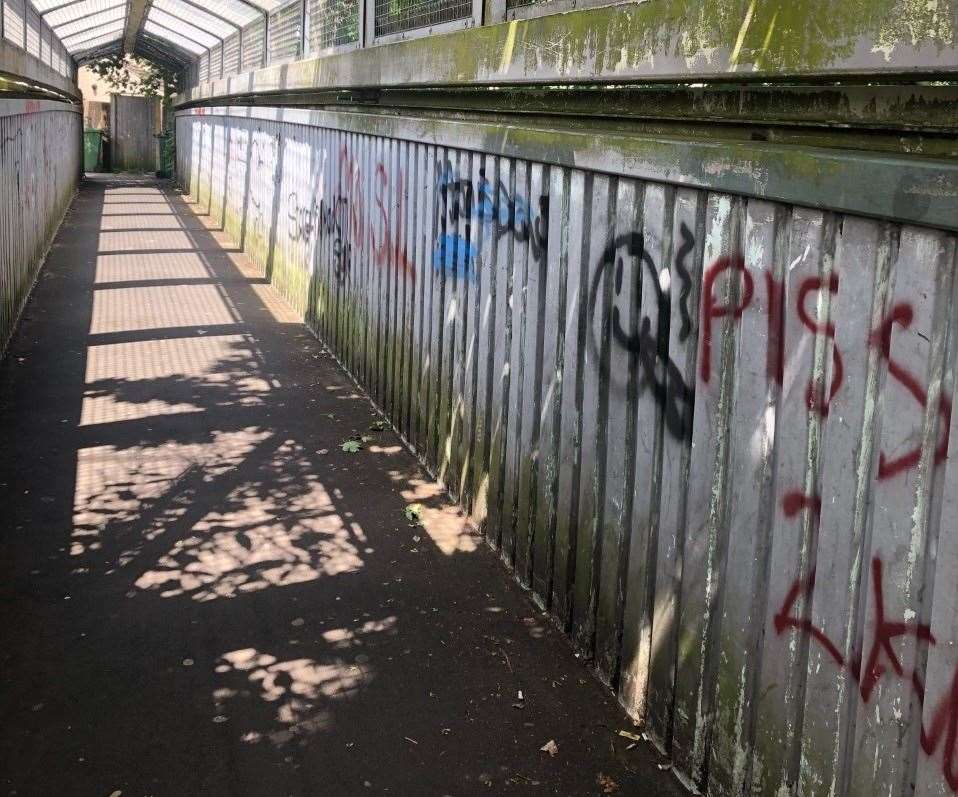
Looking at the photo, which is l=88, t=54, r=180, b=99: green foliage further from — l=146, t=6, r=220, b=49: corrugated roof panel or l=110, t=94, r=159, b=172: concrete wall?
l=146, t=6, r=220, b=49: corrugated roof panel

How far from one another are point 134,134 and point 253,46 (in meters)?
26.8

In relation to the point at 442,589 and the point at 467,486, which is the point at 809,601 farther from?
the point at 467,486

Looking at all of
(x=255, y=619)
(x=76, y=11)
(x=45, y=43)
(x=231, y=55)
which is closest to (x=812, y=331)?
(x=255, y=619)

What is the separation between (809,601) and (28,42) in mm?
14632

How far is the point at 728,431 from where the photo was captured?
363 cm

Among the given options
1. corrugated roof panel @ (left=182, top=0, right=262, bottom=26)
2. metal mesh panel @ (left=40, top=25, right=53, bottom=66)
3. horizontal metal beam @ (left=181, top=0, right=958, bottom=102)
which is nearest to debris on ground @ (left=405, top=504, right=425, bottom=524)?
horizontal metal beam @ (left=181, top=0, right=958, bottom=102)

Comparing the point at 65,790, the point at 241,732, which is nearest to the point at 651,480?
the point at 241,732

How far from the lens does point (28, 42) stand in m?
14.7

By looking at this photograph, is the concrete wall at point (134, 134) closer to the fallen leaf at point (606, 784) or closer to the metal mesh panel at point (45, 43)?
the metal mesh panel at point (45, 43)

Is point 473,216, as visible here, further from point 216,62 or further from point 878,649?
point 216,62

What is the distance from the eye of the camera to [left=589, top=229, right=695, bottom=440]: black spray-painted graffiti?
152 inches

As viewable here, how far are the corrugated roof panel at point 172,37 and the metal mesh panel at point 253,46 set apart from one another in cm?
800

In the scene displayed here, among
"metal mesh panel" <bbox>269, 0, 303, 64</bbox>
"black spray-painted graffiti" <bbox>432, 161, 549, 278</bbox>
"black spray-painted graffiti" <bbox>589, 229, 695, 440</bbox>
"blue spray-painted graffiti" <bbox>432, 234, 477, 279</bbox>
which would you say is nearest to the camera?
"black spray-painted graffiti" <bbox>589, 229, 695, 440</bbox>

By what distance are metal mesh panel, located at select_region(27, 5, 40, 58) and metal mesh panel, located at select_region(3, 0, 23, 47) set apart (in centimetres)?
121
